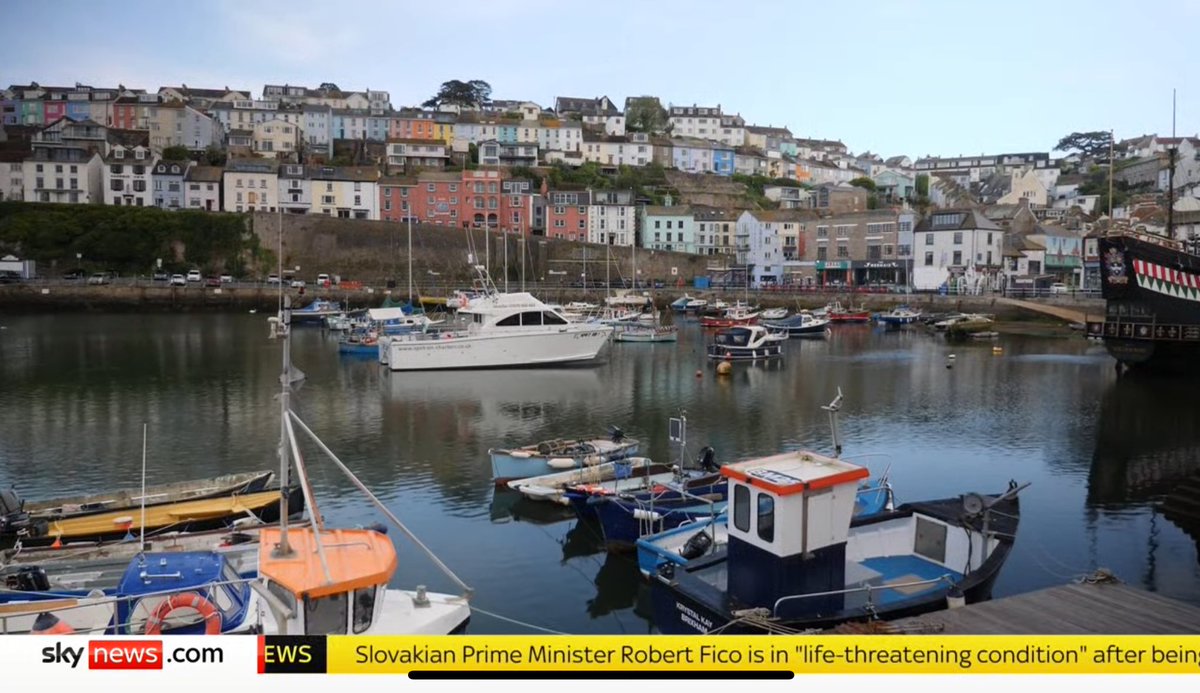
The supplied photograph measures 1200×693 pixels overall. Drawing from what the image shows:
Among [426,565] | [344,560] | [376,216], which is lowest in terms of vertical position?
[426,565]

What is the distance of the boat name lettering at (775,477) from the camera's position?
4719 millimetres

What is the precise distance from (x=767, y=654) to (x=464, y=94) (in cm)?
6594

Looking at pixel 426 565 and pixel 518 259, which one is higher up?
pixel 518 259

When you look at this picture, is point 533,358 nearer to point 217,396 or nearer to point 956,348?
point 217,396

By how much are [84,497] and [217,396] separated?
7605mm

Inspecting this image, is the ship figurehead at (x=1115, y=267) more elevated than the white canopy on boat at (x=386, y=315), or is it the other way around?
the ship figurehead at (x=1115, y=267)

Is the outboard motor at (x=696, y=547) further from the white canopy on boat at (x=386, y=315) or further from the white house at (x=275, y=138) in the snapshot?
the white house at (x=275, y=138)

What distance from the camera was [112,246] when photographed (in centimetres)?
3759

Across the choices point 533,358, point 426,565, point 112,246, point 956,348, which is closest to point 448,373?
point 533,358

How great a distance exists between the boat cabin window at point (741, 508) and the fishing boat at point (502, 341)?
14.9 meters

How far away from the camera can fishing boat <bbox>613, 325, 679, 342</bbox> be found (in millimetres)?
25922

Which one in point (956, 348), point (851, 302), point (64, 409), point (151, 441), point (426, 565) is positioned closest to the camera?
point (426, 565)

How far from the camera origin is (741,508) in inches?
195

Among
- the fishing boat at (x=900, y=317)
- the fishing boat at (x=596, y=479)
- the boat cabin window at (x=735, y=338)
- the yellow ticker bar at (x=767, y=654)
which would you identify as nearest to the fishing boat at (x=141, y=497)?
the fishing boat at (x=596, y=479)
